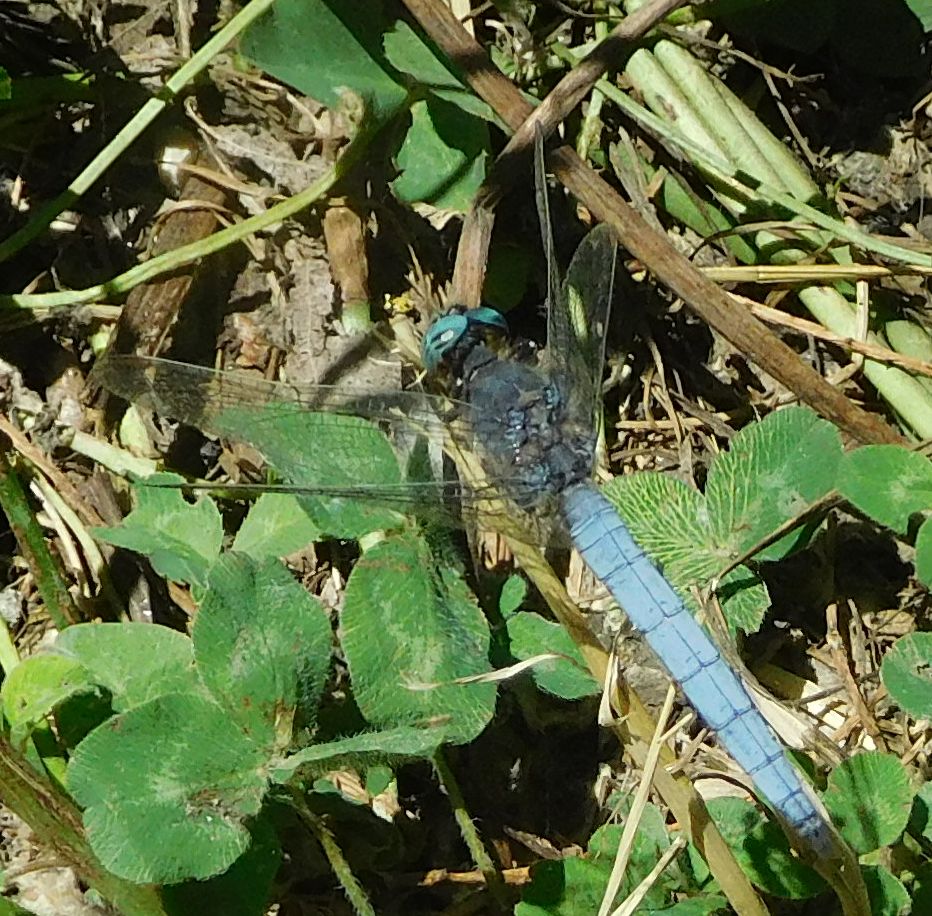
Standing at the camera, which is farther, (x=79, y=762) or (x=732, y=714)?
(x=732, y=714)

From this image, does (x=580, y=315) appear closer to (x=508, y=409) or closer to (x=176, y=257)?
(x=508, y=409)

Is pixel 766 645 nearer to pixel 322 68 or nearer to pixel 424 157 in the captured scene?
pixel 424 157

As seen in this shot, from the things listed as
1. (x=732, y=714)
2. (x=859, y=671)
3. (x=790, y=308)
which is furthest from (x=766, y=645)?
(x=790, y=308)

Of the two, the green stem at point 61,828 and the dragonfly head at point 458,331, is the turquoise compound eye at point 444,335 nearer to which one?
the dragonfly head at point 458,331

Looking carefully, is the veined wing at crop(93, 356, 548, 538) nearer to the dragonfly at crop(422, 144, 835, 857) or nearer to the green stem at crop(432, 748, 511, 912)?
the dragonfly at crop(422, 144, 835, 857)

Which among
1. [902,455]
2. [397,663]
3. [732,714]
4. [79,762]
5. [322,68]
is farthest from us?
[322,68]

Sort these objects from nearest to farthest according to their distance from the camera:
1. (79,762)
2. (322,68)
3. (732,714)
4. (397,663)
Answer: (79,762)
(397,663)
(732,714)
(322,68)
